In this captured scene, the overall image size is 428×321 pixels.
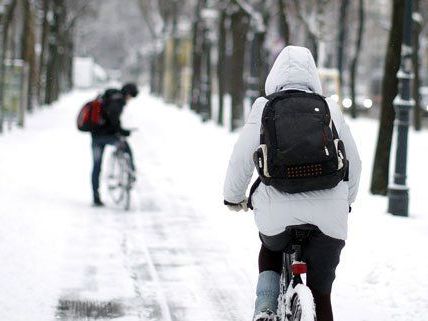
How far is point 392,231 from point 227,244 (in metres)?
1.85

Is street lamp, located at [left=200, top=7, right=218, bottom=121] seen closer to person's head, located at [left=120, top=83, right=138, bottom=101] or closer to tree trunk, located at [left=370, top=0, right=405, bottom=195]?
tree trunk, located at [left=370, top=0, right=405, bottom=195]

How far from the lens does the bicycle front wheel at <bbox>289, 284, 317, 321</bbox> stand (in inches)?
163

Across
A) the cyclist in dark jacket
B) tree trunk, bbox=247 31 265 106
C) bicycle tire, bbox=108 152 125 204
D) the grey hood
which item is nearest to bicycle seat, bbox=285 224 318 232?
the grey hood

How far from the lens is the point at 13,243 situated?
944cm

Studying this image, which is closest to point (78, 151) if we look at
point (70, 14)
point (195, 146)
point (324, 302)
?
point (195, 146)

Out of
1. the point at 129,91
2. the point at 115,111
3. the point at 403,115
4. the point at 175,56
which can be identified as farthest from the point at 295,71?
the point at 175,56

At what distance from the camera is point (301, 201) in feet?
14.1

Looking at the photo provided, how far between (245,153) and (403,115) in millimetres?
7168

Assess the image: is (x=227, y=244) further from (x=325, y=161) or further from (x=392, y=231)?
(x=325, y=161)

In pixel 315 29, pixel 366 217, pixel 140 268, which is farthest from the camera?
pixel 315 29

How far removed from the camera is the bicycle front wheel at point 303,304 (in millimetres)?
4145

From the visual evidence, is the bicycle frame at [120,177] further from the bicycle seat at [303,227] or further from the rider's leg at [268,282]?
the bicycle seat at [303,227]

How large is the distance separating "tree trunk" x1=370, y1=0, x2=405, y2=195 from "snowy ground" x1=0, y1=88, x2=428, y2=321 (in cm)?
49

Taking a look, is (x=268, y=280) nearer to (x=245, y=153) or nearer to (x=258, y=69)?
(x=245, y=153)
